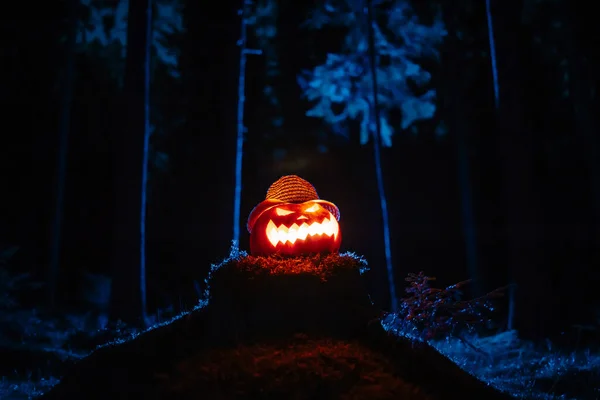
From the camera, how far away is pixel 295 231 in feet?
16.5

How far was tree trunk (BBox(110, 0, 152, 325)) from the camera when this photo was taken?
8.98 meters

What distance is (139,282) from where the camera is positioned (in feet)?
29.6

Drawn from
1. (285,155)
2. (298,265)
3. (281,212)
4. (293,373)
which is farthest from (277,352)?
(285,155)

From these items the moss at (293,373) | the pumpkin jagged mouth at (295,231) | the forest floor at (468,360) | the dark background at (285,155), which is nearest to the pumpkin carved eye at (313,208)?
the pumpkin jagged mouth at (295,231)

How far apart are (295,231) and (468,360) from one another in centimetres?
380

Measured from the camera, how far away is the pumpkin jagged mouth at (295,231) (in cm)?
504

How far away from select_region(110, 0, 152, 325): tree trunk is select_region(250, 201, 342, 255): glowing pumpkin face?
458 cm

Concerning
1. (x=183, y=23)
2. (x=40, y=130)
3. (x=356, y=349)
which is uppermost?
(x=183, y=23)

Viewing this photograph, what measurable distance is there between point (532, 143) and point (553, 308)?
2.62 m

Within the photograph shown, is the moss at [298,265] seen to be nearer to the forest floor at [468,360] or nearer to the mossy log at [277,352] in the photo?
the mossy log at [277,352]

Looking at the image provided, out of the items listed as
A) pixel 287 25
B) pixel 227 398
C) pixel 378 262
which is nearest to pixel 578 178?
pixel 378 262

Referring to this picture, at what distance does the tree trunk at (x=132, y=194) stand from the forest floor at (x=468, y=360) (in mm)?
685

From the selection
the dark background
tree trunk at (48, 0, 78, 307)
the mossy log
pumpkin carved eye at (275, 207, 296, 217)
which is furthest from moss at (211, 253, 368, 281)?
tree trunk at (48, 0, 78, 307)

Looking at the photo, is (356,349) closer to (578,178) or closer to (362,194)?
(362,194)
